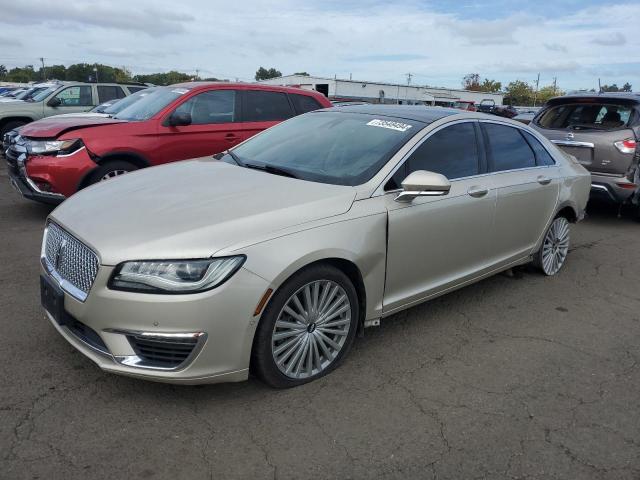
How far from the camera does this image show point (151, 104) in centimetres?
705

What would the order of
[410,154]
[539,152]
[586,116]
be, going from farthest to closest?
[586,116], [539,152], [410,154]

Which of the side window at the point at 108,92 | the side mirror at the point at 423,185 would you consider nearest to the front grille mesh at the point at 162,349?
the side mirror at the point at 423,185

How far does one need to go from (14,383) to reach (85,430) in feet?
2.24

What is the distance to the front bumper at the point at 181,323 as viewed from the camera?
2604mm

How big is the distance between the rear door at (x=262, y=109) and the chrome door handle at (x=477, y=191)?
160 inches

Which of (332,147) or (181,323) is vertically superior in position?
(332,147)

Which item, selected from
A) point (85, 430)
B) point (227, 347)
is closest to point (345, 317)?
point (227, 347)

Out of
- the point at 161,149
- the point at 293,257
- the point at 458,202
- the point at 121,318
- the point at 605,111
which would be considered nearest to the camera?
the point at 121,318

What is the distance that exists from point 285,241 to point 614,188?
6.09m

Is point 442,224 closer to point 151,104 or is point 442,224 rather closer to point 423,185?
point 423,185

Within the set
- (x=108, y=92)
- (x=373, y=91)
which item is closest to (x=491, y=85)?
(x=373, y=91)

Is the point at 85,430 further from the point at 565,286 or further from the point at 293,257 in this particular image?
the point at 565,286

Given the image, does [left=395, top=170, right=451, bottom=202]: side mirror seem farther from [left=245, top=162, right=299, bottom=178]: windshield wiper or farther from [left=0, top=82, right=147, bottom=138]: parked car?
[left=0, top=82, right=147, bottom=138]: parked car

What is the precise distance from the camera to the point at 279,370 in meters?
3.00
